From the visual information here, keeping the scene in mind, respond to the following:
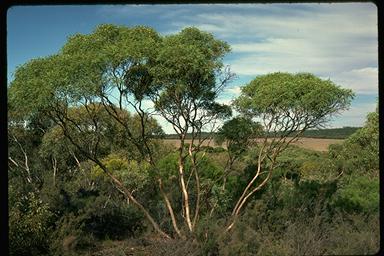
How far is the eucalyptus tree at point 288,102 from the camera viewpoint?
488 centimetres

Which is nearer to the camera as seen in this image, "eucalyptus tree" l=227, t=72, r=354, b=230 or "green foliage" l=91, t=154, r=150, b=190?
"eucalyptus tree" l=227, t=72, r=354, b=230

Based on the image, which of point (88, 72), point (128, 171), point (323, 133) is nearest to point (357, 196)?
point (323, 133)

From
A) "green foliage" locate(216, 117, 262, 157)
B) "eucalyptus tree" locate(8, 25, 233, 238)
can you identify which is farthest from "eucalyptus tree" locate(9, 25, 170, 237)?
"green foliage" locate(216, 117, 262, 157)

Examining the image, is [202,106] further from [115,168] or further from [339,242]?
[115,168]

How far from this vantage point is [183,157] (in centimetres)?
549

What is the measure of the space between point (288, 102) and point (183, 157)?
141cm

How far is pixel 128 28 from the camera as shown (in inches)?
180

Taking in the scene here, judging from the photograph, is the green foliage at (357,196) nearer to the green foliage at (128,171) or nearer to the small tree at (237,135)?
the small tree at (237,135)

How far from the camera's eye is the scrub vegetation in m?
4.06

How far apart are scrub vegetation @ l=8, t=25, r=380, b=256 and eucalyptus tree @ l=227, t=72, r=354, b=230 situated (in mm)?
12

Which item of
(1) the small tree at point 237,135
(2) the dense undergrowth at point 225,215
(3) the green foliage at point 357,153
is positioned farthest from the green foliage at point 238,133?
(3) the green foliage at point 357,153

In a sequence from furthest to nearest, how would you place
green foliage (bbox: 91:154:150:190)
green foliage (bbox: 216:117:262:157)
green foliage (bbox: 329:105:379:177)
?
green foliage (bbox: 91:154:150:190) < green foliage (bbox: 329:105:379:177) < green foliage (bbox: 216:117:262:157)

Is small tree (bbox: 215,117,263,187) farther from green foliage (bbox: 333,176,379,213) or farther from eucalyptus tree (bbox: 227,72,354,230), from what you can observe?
green foliage (bbox: 333,176,379,213)

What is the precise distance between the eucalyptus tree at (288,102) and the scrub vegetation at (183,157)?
0.04 feet
